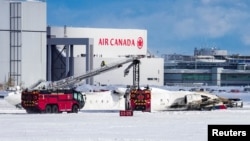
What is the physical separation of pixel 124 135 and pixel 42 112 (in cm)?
2946

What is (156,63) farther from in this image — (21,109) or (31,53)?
(21,109)

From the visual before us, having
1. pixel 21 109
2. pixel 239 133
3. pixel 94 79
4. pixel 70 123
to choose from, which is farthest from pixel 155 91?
pixel 94 79

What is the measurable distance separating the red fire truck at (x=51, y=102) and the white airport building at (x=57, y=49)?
81357 millimetres

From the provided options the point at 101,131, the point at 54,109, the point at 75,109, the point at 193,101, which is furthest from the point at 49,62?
the point at 101,131

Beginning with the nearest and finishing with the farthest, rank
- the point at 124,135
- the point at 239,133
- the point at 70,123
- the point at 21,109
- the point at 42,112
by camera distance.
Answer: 1. the point at 239,133
2. the point at 124,135
3. the point at 70,123
4. the point at 42,112
5. the point at 21,109

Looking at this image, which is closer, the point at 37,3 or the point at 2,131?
the point at 2,131

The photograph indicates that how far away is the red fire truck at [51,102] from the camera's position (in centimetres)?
6688

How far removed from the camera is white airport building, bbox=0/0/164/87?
16075cm

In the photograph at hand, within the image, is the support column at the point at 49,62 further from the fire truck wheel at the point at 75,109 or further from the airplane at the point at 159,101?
the fire truck wheel at the point at 75,109

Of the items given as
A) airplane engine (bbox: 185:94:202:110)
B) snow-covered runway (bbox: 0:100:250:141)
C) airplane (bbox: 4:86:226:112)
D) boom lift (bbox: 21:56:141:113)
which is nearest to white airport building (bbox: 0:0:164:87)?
airplane (bbox: 4:86:226:112)

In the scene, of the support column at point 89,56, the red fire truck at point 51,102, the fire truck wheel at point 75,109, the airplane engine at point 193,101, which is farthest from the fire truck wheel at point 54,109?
the support column at point 89,56

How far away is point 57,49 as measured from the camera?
178750mm

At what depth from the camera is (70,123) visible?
4825cm

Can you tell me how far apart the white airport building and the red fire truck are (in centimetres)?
8136
